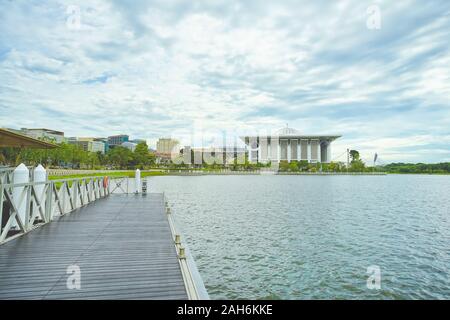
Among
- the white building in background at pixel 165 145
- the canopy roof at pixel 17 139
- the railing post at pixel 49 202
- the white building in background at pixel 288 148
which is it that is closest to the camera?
the canopy roof at pixel 17 139

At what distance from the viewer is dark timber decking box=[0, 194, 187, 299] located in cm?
430

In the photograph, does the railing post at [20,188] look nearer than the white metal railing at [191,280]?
No

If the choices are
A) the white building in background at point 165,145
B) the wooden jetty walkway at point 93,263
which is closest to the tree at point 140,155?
the wooden jetty walkway at point 93,263

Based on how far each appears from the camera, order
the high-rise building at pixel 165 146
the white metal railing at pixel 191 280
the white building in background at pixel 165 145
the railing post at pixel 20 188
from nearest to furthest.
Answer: the white metal railing at pixel 191 280
the railing post at pixel 20 188
the white building in background at pixel 165 145
the high-rise building at pixel 165 146

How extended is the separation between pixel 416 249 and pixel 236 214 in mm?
9268

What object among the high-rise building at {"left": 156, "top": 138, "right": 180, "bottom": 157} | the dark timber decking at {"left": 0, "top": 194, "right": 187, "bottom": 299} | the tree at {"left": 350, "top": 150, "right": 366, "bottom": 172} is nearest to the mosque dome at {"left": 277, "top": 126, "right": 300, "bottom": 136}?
the tree at {"left": 350, "top": 150, "right": 366, "bottom": 172}

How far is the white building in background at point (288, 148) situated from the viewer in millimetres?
149250

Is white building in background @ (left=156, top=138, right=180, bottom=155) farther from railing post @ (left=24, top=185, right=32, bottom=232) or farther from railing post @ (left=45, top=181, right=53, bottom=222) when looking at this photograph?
railing post @ (left=24, top=185, right=32, bottom=232)

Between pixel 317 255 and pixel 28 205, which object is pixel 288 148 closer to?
pixel 317 255

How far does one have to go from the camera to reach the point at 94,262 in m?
5.71

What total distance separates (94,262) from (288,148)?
487 ft

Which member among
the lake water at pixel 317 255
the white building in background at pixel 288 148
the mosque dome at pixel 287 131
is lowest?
the lake water at pixel 317 255

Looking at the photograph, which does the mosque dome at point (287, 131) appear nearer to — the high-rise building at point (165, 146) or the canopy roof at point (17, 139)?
the high-rise building at point (165, 146)
